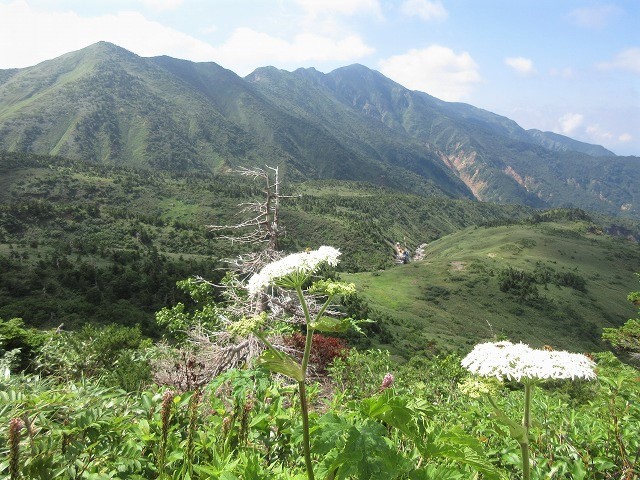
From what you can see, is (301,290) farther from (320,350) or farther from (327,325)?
(320,350)

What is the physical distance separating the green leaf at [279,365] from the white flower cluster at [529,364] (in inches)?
57.5

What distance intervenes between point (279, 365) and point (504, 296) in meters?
107

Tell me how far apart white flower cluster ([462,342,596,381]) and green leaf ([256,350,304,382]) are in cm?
146

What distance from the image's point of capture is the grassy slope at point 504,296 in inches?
2835

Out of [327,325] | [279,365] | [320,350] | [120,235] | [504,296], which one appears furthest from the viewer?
[504,296]

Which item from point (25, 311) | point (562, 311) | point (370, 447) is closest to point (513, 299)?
point (562, 311)

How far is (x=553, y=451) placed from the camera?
3322mm

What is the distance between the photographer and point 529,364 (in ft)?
8.84

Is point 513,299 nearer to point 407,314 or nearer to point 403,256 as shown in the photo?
point 407,314

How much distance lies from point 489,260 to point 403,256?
3357 centimetres

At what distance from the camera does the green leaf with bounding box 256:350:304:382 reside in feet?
7.44

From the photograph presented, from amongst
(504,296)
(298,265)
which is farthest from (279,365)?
(504,296)

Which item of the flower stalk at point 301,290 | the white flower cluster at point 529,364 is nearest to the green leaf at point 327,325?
the flower stalk at point 301,290

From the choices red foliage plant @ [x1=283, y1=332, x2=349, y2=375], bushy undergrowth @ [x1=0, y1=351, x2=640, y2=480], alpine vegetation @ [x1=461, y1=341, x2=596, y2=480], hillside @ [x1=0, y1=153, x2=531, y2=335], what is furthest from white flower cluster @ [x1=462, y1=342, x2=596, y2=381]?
hillside @ [x1=0, y1=153, x2=531, y2=335]
